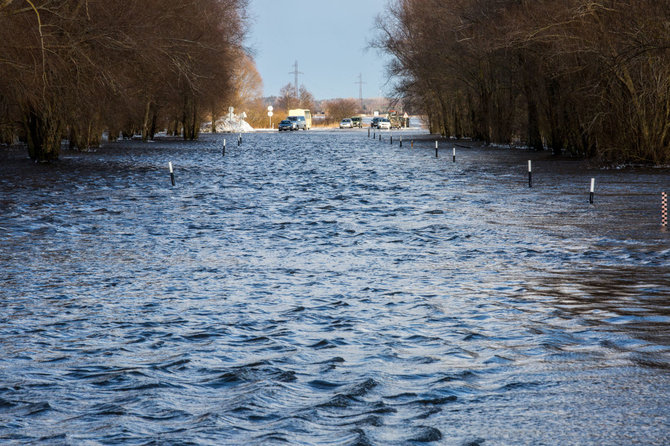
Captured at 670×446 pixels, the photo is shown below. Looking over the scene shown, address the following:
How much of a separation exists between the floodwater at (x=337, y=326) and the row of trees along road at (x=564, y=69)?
39.4 ft

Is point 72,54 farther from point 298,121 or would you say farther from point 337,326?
point 298,121

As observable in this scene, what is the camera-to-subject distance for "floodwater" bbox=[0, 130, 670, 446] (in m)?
7.59

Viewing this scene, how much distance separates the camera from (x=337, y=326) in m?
11.3

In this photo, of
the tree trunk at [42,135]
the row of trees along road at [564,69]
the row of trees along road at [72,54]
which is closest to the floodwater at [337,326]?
the row of trees along road at [72,54]

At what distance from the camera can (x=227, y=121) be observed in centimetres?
14425

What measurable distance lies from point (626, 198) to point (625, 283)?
13.8 meters

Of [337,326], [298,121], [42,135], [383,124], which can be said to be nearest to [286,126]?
[298,121]

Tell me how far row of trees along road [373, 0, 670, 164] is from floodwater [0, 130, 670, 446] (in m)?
12.0

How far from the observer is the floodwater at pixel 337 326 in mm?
7590

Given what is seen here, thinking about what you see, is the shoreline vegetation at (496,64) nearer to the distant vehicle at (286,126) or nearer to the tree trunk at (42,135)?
the tree trunk at (42,135)

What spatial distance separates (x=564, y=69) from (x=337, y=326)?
31.8 m

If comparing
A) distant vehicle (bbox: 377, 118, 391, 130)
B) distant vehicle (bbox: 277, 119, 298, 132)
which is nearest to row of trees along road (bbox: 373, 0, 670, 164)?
distant vehicle (bbox: 277, 119, 298, 132)

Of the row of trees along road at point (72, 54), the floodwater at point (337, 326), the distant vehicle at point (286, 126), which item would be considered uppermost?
the row of trees along road at point (72, 54)

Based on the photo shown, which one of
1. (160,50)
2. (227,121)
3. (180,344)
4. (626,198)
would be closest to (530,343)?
(180,344)
